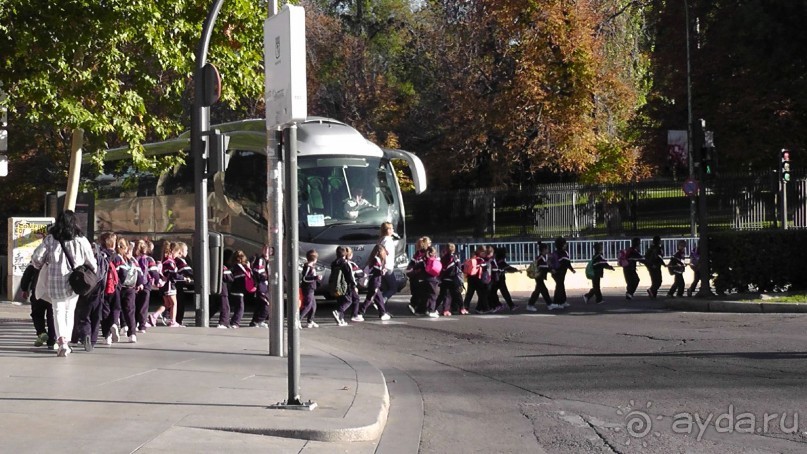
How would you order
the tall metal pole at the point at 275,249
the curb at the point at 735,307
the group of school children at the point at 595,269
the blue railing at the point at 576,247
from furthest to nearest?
the blue railing at the point at 576,247 → the group of school children at the point at 595,269 → the curb at the point at 735,307 → the tall metal pole at the point at 275,249

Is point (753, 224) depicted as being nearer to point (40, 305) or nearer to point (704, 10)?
point (704, 10)

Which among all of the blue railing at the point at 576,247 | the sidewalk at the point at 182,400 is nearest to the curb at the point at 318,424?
the sidewalk at the point at 182,400

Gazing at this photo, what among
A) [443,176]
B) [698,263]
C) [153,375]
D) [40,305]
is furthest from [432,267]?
[443,176]

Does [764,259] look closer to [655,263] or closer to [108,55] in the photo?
[655,263]

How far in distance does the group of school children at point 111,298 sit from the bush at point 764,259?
38.1ft

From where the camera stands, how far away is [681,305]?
73.9ft

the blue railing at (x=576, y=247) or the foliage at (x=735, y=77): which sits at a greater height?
the foliage at (x=735, y=77)

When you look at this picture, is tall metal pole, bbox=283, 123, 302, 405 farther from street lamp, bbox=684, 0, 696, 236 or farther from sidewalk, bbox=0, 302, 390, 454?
street lamp, bbox=684, 0, 696, 236

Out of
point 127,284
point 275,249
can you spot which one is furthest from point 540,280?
point 127,284

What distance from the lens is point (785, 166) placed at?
23.9 metres

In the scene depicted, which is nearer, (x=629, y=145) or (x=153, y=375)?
(x=153, y=375)

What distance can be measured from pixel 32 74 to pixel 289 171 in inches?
477

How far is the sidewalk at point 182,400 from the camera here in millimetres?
8141

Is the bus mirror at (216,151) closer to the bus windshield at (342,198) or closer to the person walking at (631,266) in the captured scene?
the bus windshield at (342,198)
